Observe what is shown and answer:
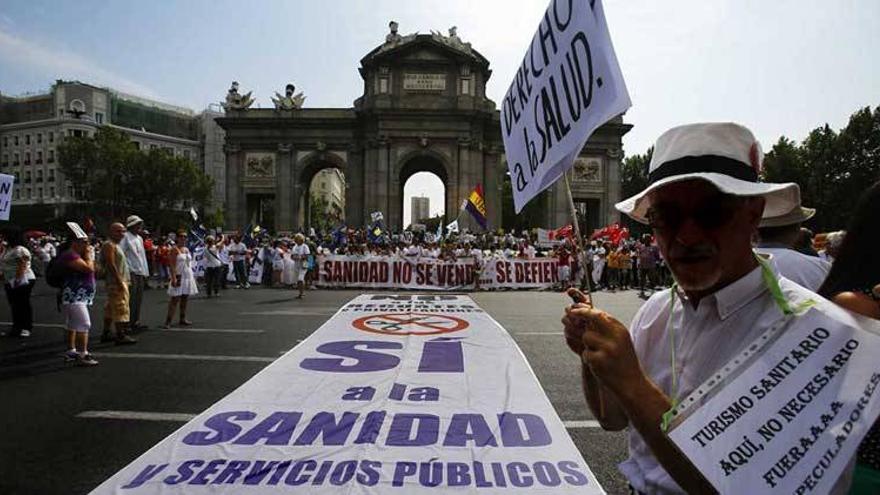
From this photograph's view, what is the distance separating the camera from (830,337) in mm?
1137

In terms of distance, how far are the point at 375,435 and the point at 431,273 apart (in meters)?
18.0

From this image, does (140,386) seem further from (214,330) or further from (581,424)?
(581,424)

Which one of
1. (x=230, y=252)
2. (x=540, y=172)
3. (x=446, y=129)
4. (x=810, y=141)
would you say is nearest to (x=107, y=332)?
(x=540, y=172)

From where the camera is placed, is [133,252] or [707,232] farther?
[133,252]

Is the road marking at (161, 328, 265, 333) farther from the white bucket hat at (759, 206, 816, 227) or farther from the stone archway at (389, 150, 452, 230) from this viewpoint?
the stone archway at (389, 150, 452, 230)

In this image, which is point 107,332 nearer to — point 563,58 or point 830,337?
point 563,58

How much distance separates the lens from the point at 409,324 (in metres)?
7.09

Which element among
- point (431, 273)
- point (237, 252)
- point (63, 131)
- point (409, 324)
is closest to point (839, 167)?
point (431, 273)

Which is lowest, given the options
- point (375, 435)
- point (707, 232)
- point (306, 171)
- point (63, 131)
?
point (375, 435)

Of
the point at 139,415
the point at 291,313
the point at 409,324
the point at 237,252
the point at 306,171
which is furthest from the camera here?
the point at 306,171

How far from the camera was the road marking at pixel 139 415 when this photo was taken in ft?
16.8

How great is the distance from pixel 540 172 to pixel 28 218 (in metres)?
101

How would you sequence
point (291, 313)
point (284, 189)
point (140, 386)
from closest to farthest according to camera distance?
point (140, 386), point (291, 313), point (284, 189)

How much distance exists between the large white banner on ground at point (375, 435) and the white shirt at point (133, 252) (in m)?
6.13
